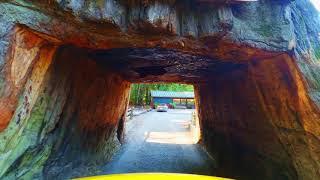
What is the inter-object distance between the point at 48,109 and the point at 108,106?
472cm

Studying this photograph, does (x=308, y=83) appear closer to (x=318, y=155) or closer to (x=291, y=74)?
(x=291, y=74)

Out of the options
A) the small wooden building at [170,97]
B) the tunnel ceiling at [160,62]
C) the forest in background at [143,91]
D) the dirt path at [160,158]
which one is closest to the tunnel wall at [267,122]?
the tunnel ceiling at [160,62]

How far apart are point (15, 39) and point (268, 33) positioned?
10.5ft

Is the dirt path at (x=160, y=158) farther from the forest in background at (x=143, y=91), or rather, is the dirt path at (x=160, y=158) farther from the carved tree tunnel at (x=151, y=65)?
the forest in background at (x=143, y=91)

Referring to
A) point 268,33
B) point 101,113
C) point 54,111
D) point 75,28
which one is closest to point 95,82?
point 101,113

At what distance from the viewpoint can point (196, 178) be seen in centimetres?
255

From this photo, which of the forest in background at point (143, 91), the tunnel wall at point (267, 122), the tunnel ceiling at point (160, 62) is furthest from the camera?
the forest in background at point (143, 91)

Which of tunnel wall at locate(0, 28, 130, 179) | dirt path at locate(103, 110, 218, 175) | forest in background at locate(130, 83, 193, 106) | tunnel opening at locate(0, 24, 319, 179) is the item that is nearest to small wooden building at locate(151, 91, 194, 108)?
forest in background at locate(130, 83, 193, 106)

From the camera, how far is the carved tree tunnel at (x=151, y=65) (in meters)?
Answer: 3.34

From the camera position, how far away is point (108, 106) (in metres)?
9.12

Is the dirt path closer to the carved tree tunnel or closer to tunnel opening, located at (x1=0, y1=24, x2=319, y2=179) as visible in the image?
tunnel opening, located at (x1=0, y1=24, x2=319, y2=179)

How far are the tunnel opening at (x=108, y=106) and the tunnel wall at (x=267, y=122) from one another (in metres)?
0.02

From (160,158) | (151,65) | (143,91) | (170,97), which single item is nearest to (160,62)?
(151,65)

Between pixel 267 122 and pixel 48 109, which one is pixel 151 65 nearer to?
pixel 267 122
